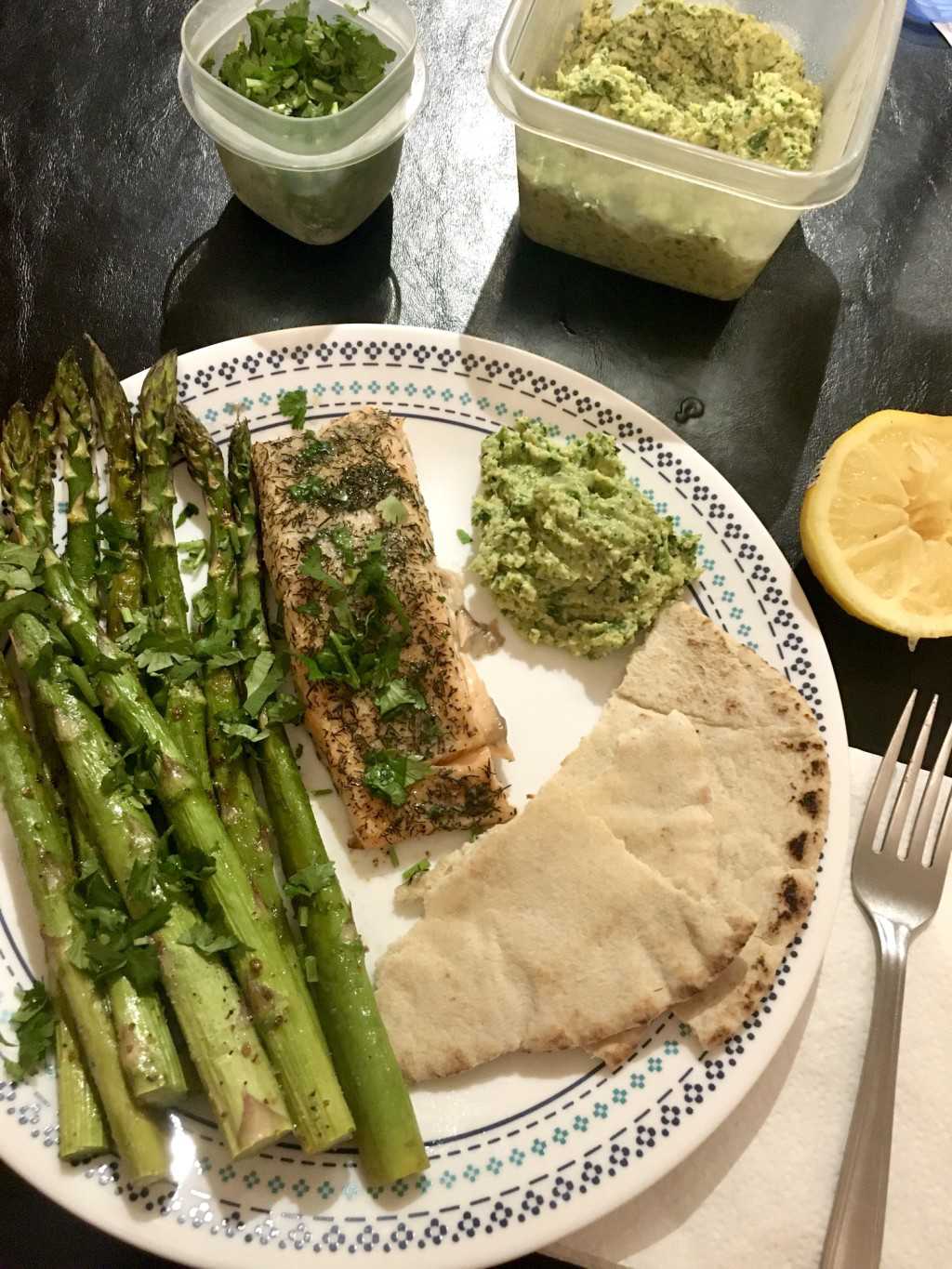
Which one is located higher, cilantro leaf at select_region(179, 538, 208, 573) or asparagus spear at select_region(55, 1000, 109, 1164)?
cilantro leaf at select_region(179, 538, 208, 573)

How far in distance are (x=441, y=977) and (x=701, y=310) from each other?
2793mm

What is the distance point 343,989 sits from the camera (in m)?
2.80

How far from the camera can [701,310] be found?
3.96 m

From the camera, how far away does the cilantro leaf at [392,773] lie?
9.93 feet

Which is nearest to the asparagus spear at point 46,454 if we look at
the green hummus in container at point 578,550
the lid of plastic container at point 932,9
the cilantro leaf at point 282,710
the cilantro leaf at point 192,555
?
the cilantro leaf at point 192,555

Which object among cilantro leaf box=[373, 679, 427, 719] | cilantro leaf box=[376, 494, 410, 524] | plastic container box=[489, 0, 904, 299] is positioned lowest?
cilantro leaf box=[373, 679, 427, 719]

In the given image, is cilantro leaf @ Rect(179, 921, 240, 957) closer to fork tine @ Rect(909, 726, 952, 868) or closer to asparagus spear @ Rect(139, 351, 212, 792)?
asparagus spear @ Rect(139, 351, 212, 792)

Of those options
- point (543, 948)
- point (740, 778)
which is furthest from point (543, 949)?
point (740, 778)

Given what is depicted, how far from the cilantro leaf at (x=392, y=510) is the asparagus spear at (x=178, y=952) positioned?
3.72ft

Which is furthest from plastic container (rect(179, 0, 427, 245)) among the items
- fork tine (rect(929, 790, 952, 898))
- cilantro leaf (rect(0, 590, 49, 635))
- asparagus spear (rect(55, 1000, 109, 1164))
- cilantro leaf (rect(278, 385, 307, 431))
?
fork tine (rect(929, 790, 952, 898))

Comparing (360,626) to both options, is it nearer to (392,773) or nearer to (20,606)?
(392,773)

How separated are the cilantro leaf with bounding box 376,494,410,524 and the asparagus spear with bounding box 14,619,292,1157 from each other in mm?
1134

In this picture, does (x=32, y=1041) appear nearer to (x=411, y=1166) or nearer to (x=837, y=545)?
(x=411, y=1166)

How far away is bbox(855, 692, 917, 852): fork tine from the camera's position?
3.15m
